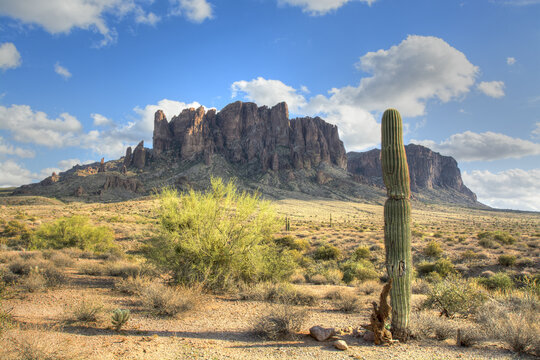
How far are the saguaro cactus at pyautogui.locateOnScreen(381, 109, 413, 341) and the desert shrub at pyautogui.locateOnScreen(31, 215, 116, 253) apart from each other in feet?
59.7

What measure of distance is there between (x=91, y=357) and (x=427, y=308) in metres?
8.91

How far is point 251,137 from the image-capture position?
13350 centimetres

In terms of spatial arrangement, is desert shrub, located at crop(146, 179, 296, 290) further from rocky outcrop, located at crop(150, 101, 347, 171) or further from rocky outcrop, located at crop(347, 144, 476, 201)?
rocky outcrop, located at crop(347, 144, 476, 201)

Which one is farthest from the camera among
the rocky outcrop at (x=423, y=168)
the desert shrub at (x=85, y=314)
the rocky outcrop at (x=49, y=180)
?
the rocky outcrop at (x=423, y=168)

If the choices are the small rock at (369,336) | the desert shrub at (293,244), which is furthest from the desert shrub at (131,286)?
the desert shrub at (293,244)

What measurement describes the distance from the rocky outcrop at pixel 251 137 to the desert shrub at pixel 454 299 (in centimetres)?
10640

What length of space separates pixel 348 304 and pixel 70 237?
18.4m

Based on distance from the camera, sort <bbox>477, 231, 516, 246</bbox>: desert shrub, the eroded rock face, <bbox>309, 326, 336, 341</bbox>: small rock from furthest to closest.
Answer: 1. the eroded rock face
2. <bbox>477, 231, 516, 246</bbox>: desert shrub
3. <bbox>309, 326, 336, 341</bbox>: small rock

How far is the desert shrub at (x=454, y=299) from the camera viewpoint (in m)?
8.20

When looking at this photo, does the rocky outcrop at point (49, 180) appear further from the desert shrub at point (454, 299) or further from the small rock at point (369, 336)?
the desert shrub at point (454, 299)

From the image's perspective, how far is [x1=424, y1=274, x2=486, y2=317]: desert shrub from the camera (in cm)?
820

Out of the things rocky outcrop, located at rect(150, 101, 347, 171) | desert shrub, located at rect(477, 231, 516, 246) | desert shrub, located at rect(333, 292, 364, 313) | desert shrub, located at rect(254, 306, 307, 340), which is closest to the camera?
desert shrub, located at rect(254, 306, 307, 340)

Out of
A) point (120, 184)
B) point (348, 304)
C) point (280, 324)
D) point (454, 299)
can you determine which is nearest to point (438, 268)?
point (454, 299)

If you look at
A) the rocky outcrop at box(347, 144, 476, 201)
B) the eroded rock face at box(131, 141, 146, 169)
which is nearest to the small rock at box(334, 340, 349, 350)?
the eroded rock face at box(131, 141, 146, 169)
